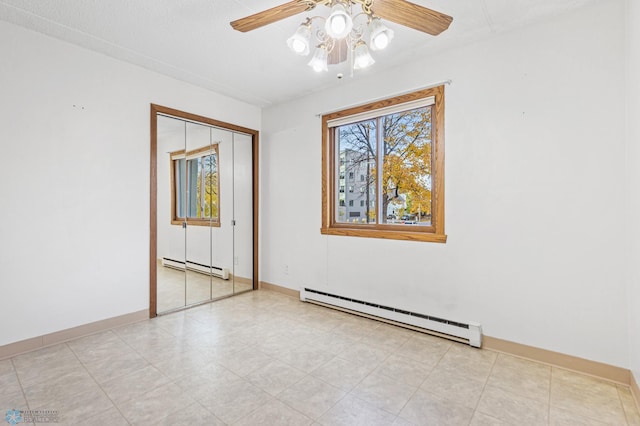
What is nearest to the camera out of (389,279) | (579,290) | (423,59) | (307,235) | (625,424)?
(625,424)

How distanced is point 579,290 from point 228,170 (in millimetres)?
3852

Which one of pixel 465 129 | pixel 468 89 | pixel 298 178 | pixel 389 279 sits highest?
pixel 468 89

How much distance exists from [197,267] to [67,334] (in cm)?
134

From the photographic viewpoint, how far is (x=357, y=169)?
139 inches

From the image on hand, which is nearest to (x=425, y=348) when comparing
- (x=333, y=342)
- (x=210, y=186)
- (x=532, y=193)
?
(x=333, y=342)

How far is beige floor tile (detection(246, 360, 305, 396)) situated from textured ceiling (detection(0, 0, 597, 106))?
2.65 m

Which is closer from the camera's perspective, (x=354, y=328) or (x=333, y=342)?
(x=333, y=342)

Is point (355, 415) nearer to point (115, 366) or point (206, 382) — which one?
point (206, 382)

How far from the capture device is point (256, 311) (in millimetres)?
3420

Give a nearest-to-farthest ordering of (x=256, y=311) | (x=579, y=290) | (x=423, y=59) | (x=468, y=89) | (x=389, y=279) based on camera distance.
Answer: (x=579, y=290) → (x=468, y=89) → (x=423, y=59) → (x=389, y=279) → (x=256, y=311)

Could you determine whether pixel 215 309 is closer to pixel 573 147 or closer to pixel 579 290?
pixel 579 290

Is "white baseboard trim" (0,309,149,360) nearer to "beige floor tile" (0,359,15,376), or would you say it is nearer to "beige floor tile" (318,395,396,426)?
"beige floor tile" (0,359,15,376)

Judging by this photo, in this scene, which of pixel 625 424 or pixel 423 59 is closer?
pixel 625 424

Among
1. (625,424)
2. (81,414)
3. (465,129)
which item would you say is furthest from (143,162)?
(625,424)
